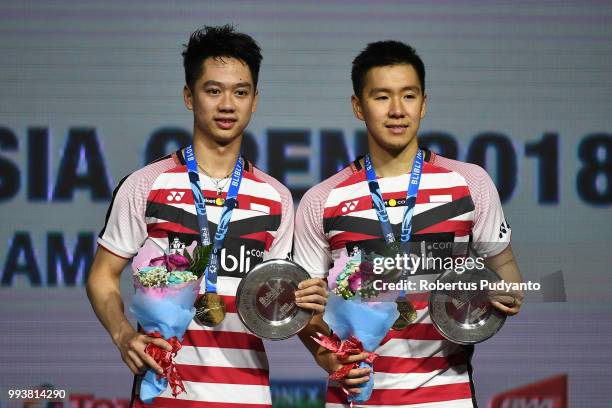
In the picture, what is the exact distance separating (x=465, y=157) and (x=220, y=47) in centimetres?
190

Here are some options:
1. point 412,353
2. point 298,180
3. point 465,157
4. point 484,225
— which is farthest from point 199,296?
point 465,157

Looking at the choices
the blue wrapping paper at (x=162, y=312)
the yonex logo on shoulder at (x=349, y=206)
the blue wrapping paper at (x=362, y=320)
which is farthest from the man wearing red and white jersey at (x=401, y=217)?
the blue wrapping paper at (x=162, y=312)

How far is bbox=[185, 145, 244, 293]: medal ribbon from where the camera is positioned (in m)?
3.66

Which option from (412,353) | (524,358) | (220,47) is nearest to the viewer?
(412,353)

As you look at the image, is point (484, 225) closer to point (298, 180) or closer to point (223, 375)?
point (223, 375)

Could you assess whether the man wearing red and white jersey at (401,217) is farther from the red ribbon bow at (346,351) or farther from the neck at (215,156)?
the neck at (215,156)

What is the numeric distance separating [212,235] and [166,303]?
1.43ft

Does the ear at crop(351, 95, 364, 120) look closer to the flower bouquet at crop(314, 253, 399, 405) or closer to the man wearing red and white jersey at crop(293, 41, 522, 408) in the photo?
the man wearing red and white jersey at crop(293, 41, 522, 408)

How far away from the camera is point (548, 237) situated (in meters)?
5.36

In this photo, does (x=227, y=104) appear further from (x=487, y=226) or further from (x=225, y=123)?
(x=487, y=226)

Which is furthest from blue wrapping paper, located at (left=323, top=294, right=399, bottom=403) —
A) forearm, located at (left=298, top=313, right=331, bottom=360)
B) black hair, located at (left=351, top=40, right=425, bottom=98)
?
black hair, located at (left=351, top=40, right=425, bottom=98)

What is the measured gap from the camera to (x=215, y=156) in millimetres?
3834

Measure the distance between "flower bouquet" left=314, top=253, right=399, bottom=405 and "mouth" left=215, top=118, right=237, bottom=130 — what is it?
68cm

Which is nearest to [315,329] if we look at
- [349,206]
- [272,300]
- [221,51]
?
[272,300]
